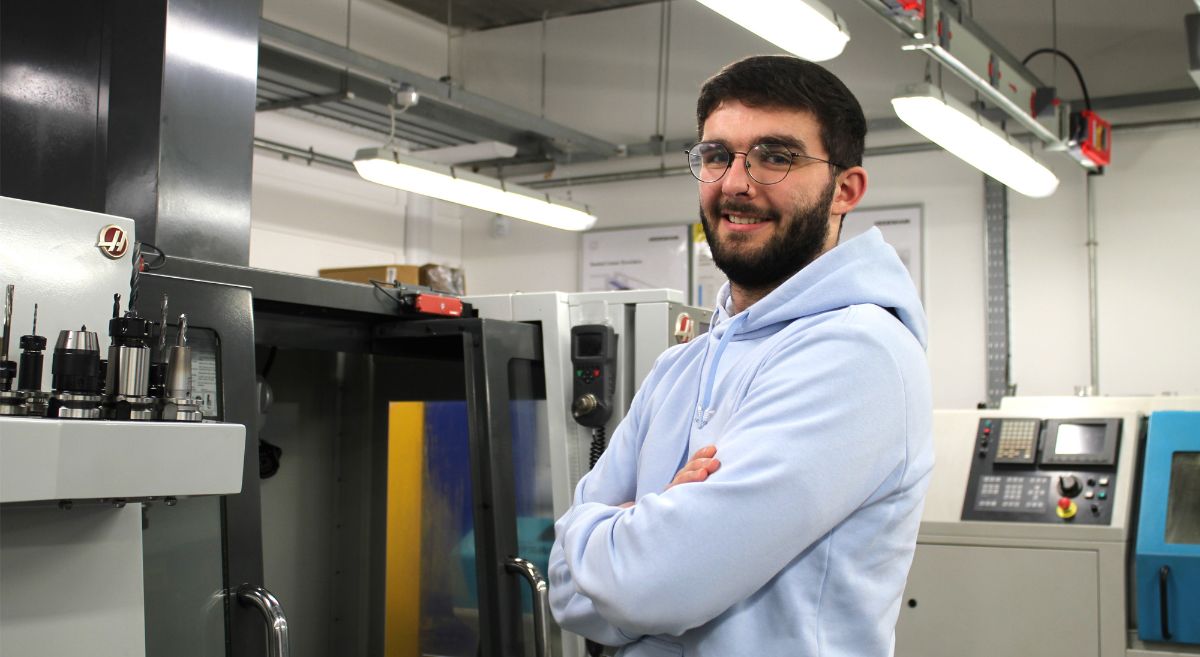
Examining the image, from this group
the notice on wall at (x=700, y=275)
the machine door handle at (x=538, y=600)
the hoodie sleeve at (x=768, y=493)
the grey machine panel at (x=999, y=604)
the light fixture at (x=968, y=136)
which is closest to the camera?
the hoodie sleeve at (x=768, y=493)

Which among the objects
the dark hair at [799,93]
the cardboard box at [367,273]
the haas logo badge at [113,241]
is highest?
the cardboard box at [367,273]

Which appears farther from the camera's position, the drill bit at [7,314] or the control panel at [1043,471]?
the control panel at [1043,471]

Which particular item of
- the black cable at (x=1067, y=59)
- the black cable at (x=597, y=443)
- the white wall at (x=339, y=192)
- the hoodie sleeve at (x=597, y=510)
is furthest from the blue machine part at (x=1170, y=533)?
the white wall at (x=339, y=192)

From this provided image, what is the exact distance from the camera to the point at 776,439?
3.56 feet

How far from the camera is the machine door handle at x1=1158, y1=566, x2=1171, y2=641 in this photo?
2.90 metres

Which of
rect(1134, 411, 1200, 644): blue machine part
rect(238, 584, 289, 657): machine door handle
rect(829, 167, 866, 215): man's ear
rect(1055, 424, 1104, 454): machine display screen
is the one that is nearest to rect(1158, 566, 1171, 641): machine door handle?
rect(1134, 411, 1200, 644): blue machine part

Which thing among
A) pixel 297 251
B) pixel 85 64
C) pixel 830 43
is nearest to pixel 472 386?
pixel 85 64

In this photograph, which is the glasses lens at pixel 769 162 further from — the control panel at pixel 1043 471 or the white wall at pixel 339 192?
the white wall at pixel 339 192

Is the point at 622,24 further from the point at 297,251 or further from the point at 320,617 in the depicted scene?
the point at 320,617

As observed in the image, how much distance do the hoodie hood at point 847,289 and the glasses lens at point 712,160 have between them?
0.52ft

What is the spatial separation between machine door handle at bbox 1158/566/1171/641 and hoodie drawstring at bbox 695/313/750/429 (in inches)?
85.7

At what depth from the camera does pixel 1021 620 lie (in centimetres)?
318

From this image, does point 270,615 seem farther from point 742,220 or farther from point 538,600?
point 742,220

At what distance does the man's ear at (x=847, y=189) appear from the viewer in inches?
52.3
